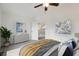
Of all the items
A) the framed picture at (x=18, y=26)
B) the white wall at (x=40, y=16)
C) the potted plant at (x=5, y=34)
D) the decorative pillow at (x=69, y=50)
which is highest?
the white wall at (x=40, y=16)

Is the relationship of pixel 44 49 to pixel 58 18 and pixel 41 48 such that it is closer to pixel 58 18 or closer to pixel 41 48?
pixel 41 48

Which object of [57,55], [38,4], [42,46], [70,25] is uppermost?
[38,4]

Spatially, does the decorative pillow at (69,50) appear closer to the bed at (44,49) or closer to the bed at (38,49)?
the bed at (44,49)

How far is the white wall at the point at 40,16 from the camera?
1.39 metres

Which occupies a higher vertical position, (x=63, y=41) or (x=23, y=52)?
(x=63, y=41)

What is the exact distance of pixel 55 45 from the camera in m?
1.36

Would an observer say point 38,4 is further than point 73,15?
No

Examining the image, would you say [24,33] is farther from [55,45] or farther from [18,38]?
[55,45]

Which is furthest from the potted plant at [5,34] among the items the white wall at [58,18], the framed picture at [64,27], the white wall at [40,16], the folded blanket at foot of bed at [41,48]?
the framed picture at [64,27]

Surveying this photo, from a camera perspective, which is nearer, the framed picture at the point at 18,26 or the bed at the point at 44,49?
the bed at the point at 44,49

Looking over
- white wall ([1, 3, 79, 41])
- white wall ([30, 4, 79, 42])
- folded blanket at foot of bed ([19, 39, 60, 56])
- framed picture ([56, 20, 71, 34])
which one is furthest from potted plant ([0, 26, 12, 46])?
framed picture ([56, 20, 71, 34])

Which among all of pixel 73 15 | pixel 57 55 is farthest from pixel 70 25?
pixel 57 55

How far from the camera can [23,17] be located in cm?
144

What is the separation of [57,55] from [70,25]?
44cm
